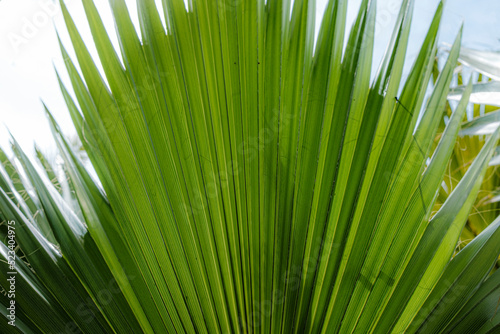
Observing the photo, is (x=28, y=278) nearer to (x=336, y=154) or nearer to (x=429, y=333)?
(x=336, y=154)

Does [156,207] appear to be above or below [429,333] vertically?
above

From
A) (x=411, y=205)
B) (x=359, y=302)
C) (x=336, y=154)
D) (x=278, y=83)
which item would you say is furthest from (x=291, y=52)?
(x=359, y=302)

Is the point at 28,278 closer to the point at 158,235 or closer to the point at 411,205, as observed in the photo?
the point at 158,235

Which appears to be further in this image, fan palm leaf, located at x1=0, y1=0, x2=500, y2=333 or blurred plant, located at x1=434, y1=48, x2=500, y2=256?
blurred plant, located at x1=434, y1=48, x2=500, y2=256

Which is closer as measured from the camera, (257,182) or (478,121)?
(257,182)

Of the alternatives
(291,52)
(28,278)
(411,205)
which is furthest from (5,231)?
(411,205)

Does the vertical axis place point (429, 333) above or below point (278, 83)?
below

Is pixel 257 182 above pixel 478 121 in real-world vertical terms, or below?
above

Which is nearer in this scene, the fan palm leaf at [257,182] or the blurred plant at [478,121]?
the fan palm leaf at [257,182]

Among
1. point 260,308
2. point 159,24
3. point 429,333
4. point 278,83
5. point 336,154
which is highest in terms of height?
point 159,24
